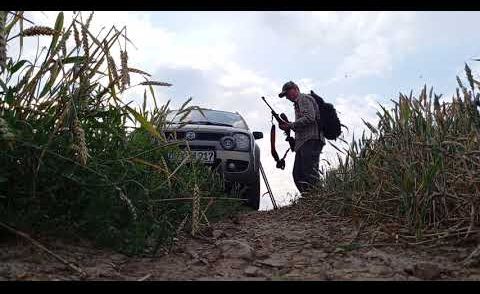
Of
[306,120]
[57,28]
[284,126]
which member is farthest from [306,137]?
[57,28]

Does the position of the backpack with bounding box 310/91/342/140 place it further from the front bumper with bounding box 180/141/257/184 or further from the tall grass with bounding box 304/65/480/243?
the tall grass with bounding box 304/65/480/243

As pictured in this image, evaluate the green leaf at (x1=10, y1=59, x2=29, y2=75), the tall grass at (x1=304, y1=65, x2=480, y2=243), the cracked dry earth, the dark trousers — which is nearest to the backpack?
the dark trousers

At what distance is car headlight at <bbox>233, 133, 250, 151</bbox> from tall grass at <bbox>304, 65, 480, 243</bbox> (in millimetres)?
2598

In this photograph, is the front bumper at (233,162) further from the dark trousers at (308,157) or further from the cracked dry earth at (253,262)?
the cracked dry earth at (253,262)

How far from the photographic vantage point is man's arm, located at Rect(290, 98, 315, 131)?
22.4ft

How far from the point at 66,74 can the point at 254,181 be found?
15.3 feet

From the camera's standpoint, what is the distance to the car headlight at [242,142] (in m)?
6.76

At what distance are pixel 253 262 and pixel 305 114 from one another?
15.2ft

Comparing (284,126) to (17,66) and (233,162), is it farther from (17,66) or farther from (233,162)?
(17,66)

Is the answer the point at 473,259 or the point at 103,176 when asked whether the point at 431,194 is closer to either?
the point at 473,259

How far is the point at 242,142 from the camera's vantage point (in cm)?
682

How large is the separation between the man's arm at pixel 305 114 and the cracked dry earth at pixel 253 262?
3.89 m

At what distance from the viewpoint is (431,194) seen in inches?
109

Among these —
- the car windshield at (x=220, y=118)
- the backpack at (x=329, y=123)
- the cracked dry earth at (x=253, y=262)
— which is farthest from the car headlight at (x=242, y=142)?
the cracked dry earth at (x=253, y=262)
